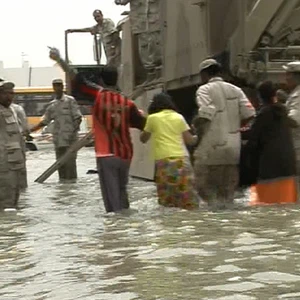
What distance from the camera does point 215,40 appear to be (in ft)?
43.4

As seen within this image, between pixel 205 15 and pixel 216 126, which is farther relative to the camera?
pixel 205 15

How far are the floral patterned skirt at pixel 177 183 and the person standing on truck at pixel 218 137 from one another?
0.69ft

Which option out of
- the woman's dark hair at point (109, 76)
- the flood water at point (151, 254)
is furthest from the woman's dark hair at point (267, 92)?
the woman's dark hair at point (109, 76)

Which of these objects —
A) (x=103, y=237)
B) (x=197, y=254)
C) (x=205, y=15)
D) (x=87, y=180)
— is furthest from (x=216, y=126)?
(x=87, y=180)

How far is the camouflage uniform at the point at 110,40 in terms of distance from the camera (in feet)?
62.1

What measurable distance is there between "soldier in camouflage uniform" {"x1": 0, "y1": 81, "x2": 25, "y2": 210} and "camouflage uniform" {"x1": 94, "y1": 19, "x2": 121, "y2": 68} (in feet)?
27.2

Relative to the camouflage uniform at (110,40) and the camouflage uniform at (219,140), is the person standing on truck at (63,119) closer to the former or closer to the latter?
the camouflage uniform at (110,40)

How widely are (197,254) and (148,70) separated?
9.55 m

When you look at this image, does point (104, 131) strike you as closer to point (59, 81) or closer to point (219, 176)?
point (219, 176)

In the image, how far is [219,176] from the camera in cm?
962

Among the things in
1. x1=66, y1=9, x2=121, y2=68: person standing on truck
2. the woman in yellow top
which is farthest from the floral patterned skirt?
x1=66, y1=9, x2=121, y2=68: person standing on truck

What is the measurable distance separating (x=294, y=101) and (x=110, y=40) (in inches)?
388

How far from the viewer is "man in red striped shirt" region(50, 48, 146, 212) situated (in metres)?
9.49

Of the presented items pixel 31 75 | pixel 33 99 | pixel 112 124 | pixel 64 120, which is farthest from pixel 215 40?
pixel 31 75
